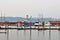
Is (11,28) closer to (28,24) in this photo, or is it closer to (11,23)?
(11,23)

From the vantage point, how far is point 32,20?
27.1 meters

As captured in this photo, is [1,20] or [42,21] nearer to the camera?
[1,20]

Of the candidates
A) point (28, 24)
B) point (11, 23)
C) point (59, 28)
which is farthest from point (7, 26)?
point (59, 28)

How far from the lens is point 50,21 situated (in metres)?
26.4

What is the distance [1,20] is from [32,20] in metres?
4.81

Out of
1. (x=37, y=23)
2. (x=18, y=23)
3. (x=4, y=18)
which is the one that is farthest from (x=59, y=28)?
(x=4, y=18)

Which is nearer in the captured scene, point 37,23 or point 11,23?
point 11,23

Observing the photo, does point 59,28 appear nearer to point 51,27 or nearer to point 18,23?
point 51,27

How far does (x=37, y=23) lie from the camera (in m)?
27.2

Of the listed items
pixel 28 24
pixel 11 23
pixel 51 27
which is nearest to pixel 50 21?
pixel 51 27

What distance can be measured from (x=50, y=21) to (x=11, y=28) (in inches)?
200

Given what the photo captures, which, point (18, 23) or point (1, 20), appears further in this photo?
point (18, 23)

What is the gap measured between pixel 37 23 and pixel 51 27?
1957mm

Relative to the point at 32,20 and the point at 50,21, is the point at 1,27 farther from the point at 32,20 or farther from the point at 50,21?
the point at 50,21
